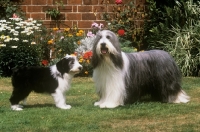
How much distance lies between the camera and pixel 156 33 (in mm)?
13750

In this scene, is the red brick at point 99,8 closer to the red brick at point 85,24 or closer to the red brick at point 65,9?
the red brick at point 85,24

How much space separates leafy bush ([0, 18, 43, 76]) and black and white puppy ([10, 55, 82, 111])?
176 inches

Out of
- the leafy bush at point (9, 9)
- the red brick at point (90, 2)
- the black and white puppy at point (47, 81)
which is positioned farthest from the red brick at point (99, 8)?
the black and white puppy at point (47, 81)

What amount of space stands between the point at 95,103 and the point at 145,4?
601cm

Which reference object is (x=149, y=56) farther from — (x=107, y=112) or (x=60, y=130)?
(x=60, y=130)

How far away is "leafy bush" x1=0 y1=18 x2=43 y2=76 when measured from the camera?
13438mm

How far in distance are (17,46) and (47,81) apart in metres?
4.87

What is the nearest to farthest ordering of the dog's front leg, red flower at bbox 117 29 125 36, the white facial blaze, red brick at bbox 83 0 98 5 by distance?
the white facial blaze < the dog's front leg < red flower at bbox 117 29 125 36 < red brick at bbox 83 0 98 5

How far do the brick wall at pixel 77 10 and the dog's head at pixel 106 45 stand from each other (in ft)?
19.9

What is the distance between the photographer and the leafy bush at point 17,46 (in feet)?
Result: 44.1

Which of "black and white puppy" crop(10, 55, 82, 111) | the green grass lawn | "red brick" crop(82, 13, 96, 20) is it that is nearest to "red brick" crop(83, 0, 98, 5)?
"red brick" crop(82, 13, 96, 20)

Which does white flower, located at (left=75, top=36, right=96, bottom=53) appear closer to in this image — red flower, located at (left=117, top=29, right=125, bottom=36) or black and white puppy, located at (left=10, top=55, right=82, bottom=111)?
red flower, located at (left=117, top=29, right=125, bottom=36)

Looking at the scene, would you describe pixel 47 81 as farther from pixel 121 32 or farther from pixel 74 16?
pixel 74 16

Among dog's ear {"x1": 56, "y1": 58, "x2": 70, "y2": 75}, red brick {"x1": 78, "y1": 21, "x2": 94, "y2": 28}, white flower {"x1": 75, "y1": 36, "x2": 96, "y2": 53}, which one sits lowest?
white flower {"x1": 75, "y1": 36, "x2": 96, "y2": 53}
